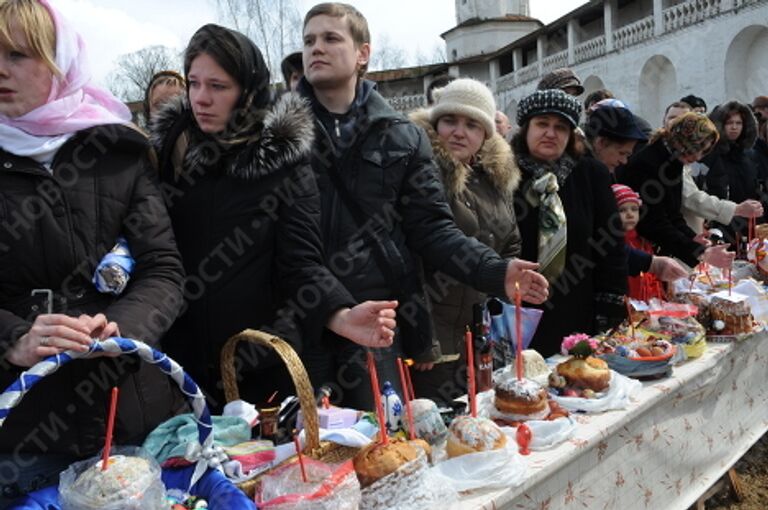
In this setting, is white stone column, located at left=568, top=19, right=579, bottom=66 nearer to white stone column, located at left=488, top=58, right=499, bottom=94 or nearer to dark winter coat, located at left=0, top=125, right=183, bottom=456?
white stone column, located at left=488, top=58, right=499, bottom=94

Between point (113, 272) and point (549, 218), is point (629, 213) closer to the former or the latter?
point (549, 218)

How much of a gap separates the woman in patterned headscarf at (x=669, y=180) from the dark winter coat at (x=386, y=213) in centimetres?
213

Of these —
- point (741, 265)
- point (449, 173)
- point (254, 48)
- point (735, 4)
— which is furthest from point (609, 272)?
point (735, 4)

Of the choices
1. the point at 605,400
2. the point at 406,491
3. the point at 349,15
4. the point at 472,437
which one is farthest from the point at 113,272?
the point at 605,400

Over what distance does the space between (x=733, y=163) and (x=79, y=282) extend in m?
6.24

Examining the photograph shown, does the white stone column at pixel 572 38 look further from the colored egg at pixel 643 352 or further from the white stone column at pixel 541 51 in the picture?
the colored egg at pixel 643 352

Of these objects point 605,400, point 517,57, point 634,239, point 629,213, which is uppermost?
point 517,57

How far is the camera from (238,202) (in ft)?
6.00

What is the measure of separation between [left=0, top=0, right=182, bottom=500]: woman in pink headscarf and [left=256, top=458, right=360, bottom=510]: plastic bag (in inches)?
14.6

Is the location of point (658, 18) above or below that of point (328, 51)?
above

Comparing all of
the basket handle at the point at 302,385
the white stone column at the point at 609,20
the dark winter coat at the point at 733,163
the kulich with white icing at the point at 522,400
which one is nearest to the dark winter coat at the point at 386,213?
the kulich with white icing at the point at 522,400

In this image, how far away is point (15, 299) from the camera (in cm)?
136

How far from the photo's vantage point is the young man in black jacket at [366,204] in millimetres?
2082

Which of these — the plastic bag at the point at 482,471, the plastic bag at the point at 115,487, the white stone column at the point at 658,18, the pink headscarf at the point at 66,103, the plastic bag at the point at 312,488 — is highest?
the white stone column at the point at 658,18
